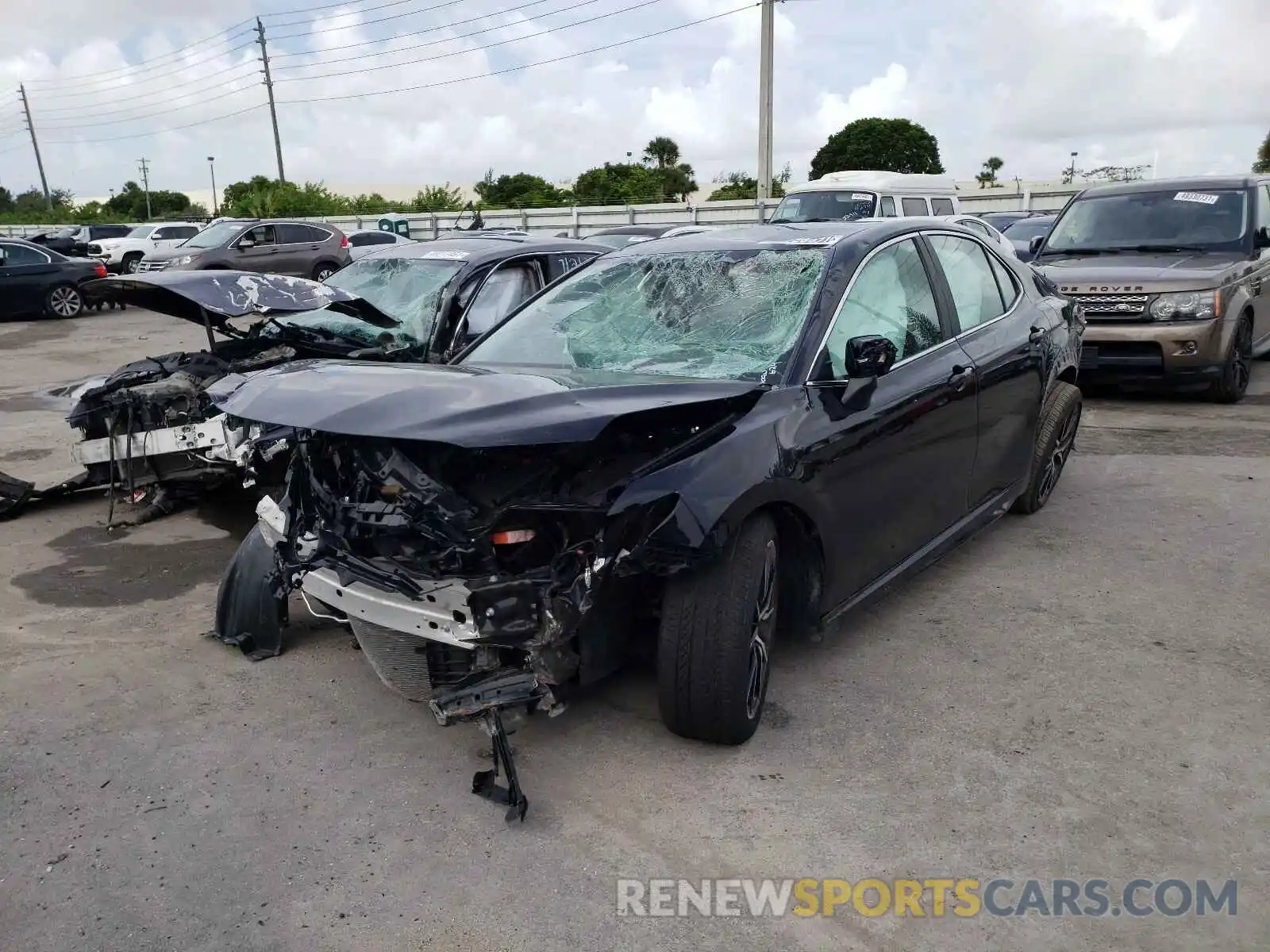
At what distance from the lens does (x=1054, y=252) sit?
32.3ft

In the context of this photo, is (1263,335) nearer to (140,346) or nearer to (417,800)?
(417,800)

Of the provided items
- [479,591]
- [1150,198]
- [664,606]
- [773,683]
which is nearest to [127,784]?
[479,591]

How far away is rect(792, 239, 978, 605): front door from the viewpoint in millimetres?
3775

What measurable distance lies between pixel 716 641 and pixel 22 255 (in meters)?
20.4

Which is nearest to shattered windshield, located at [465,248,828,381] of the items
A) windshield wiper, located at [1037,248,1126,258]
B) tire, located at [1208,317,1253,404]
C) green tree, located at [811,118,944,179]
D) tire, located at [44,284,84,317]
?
tire, located at [1208,317,1253,404]

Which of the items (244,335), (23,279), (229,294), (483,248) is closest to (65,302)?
(23,279)

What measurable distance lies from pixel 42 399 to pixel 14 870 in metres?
9.34

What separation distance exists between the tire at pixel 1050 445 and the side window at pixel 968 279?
2.73 ft

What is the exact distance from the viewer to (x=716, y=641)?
3.29m

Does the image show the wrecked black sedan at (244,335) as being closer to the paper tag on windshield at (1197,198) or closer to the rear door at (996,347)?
the rear door at (996,347)

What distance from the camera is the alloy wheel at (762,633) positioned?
137 inches

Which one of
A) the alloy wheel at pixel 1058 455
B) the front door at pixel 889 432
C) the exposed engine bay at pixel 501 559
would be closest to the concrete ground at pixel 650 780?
the exposed engine bay at pixel 501 559

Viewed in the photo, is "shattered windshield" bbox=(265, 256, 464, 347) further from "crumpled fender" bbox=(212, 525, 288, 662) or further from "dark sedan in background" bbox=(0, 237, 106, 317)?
"dark sedan in background" bbox=(0, 237, 106, 317)

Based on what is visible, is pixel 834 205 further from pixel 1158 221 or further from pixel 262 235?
pixel 262 235
